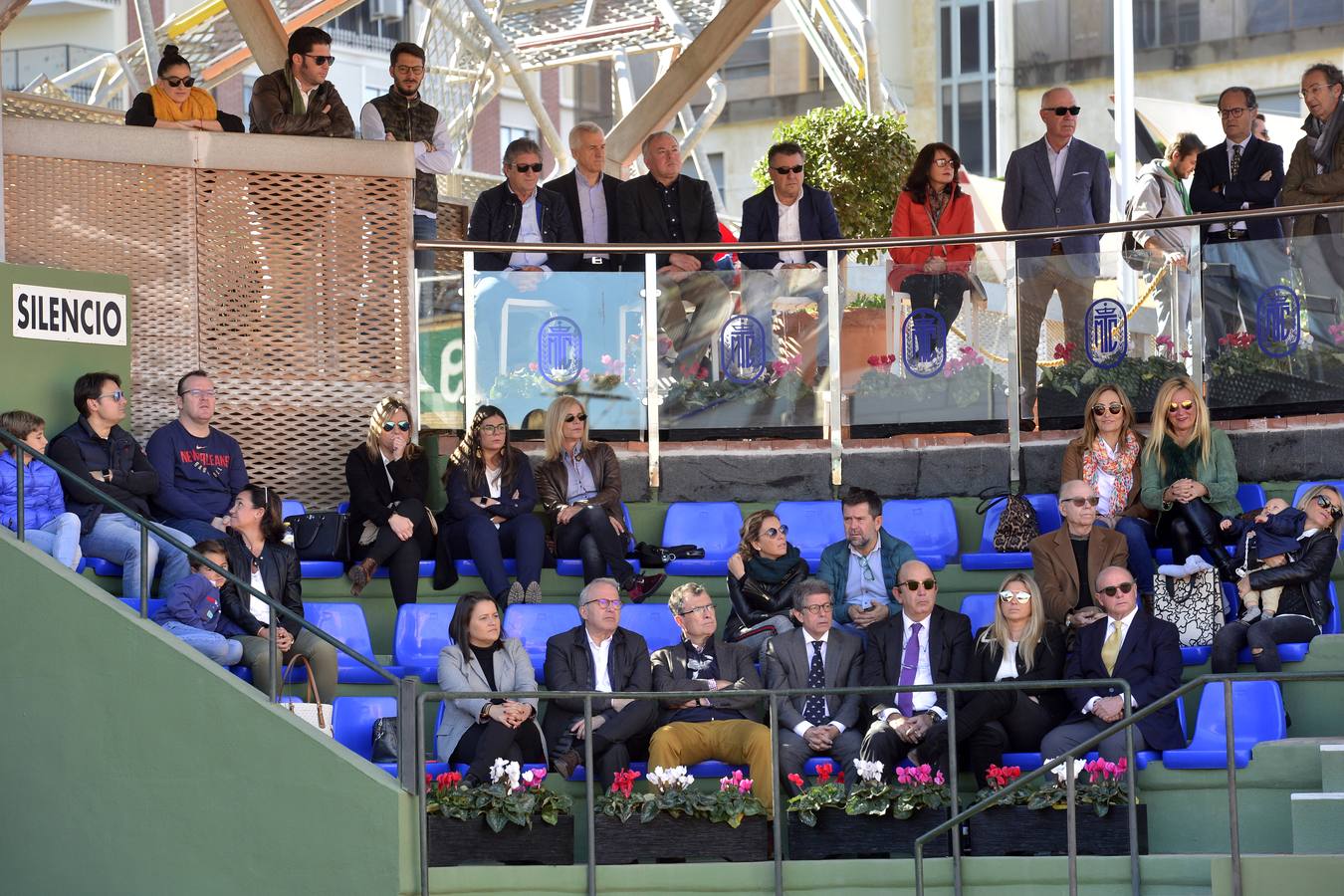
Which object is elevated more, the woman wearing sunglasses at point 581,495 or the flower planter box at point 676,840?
the woman wearing sunglasses at point 581,495

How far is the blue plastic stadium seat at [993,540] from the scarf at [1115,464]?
0.42m

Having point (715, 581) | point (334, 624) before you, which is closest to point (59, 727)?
point (334, 624)

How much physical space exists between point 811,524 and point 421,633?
2.27 m

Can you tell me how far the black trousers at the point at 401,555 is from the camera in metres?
11.0

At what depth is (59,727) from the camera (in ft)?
31.3

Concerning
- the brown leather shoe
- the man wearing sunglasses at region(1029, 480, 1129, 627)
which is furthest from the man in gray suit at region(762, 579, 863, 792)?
the brown leather shoe

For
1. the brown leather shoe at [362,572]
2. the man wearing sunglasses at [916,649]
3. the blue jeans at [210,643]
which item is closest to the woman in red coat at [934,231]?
the man wearing sunglasses at [916,649]

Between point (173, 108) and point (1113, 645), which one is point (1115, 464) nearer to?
point (1113, 645)

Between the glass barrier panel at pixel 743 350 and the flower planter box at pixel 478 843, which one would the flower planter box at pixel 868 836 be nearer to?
the flower planter box at pixel 478 843

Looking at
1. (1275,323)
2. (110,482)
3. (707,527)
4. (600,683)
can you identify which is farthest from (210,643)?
(1275,323)

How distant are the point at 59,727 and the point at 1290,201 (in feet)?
23.0

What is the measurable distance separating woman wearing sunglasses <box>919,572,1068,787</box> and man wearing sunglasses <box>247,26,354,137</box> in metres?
5.04

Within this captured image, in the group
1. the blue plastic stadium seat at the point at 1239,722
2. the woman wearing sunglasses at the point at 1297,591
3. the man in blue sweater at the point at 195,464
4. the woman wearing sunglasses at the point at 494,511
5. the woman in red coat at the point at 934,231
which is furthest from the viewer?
the woman in red coat at the point at 934,231

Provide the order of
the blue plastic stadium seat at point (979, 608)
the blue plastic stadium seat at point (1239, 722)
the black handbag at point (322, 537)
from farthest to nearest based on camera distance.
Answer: the black handbag at point (322, 537), the blue plastic stadium seat at point (979, 608), the blue plastic stadium seat at point (1239, 722)
